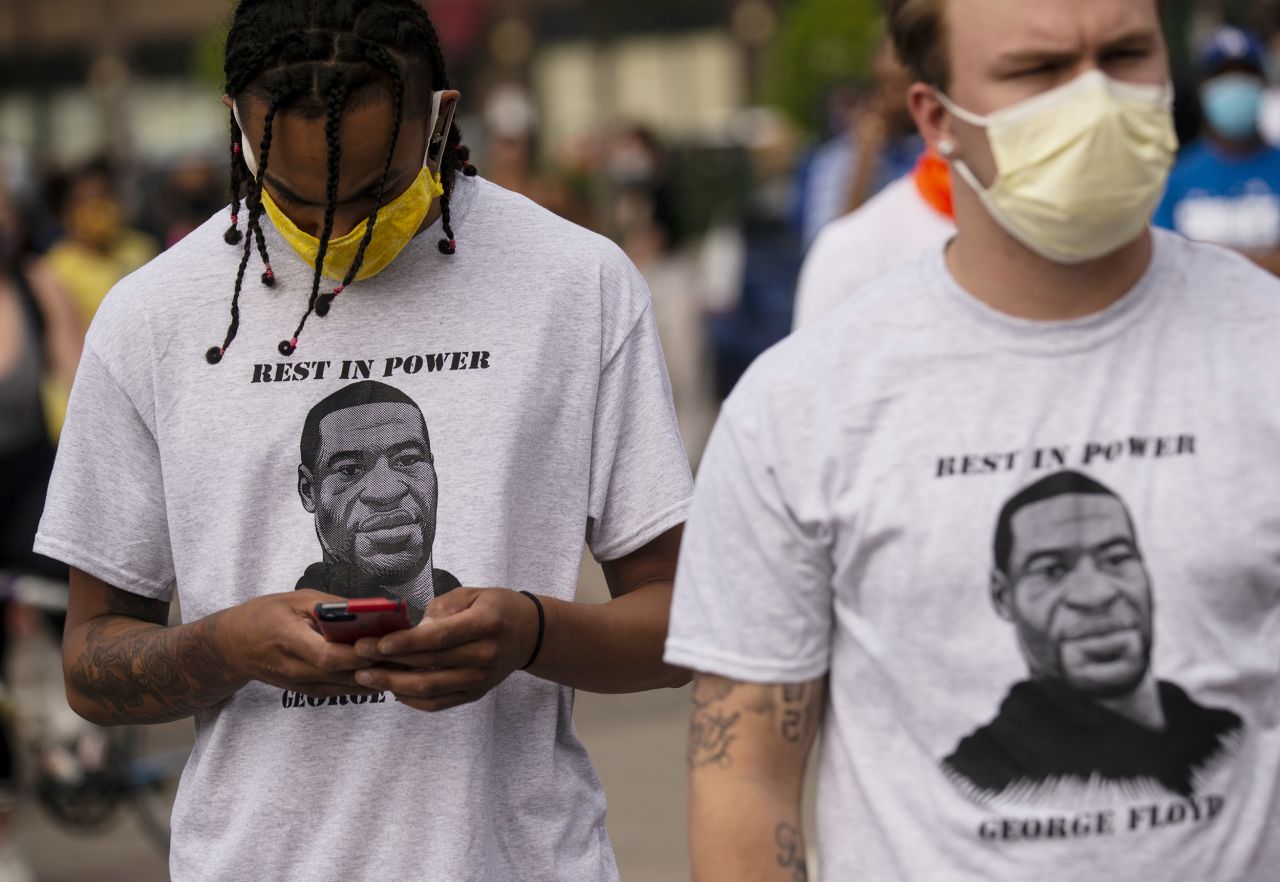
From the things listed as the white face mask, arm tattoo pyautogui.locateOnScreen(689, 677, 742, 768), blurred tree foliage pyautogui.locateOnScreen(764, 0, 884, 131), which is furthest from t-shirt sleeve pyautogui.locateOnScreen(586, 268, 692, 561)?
blurred tree foliage pyautogui.locateOnScreen(764, 0, 884, 131)

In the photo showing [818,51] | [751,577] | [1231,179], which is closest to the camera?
[751,577]

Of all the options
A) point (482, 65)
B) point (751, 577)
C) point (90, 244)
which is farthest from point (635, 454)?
point (482, 65)

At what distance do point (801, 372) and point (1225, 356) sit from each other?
494mm

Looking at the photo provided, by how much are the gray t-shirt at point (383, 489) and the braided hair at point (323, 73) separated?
37 millimetres

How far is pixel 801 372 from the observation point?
256 centimetres

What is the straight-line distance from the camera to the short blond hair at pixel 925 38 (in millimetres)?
2590

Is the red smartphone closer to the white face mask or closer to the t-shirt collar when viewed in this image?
the t-shirt collar

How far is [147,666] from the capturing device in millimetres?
3082

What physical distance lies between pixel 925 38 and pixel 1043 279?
0.35 m

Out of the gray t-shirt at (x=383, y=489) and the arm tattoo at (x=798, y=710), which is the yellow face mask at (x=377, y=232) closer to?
the gray t-shirt at (x=383, y=489)

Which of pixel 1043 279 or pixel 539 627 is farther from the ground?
pixel 1043 279

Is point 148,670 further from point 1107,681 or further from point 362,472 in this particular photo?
point 1107,681

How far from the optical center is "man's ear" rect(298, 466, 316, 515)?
305 cm

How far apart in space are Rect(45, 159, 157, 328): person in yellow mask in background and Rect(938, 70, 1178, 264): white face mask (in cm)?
826
